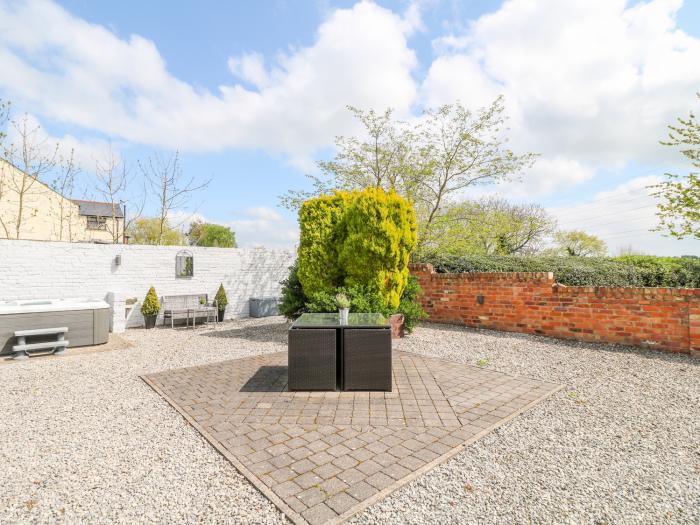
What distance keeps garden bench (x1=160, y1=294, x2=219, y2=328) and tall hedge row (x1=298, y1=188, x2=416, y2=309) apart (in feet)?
11.1

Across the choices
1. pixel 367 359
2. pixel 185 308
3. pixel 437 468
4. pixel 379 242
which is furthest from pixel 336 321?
pixel 185 308

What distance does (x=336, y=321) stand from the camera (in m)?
4.44

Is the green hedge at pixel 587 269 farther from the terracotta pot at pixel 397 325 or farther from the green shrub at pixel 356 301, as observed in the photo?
the green shrub at pixel 356 301

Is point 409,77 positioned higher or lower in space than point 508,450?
higher

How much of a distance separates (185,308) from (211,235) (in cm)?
2417

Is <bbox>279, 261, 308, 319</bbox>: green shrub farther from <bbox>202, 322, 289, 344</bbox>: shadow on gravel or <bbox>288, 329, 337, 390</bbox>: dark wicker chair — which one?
<bbox>288, 329, 337, 390</bbox>: dark wicker chair

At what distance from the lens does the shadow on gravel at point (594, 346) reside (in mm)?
5371

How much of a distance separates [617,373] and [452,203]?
699 centimetres

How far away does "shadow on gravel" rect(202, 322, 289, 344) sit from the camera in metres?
7.42

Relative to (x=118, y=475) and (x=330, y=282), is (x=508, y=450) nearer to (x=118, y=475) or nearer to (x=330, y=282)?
(x=118, y=475)

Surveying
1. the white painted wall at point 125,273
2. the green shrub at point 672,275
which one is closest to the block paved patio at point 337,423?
the white painted wall at point 125,273

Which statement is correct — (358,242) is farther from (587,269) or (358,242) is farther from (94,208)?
(94,208)

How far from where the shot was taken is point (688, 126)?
853 centimetres

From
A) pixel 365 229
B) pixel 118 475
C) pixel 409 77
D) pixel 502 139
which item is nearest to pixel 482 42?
pixel 409 77
